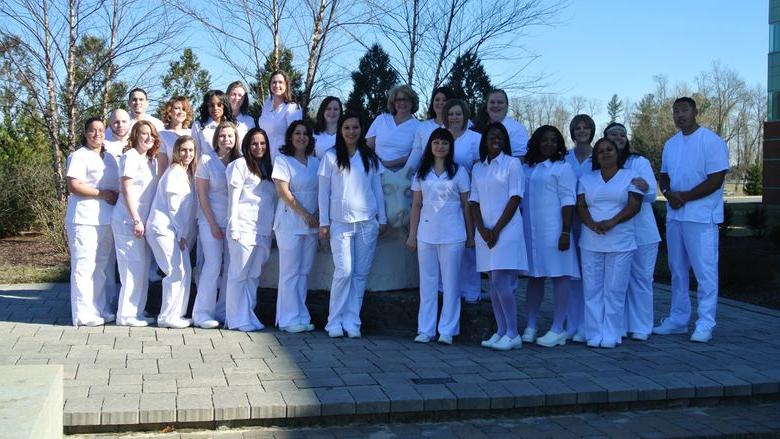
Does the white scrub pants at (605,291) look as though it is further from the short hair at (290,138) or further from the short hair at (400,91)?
the short hair at (290,138)

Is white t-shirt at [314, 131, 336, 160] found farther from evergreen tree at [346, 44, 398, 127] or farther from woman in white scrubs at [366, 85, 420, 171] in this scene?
evergreen tree at [346, 44, 398, 127]

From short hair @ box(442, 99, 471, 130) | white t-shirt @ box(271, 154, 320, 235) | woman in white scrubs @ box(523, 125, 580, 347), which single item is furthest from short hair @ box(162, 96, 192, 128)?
woman in white scrubs @ box(523, 125, 580, 347)

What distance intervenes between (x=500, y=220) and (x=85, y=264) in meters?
4.22

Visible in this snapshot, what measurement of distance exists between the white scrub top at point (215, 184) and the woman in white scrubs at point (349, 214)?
108 centimetres

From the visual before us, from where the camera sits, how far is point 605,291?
796 centimetres

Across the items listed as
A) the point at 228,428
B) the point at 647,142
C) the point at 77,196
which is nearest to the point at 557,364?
the point at 228,428

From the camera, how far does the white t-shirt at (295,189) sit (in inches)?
321

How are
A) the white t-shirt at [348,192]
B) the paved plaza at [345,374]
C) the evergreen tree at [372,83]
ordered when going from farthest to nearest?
the evergreen tree at [372,83]
the white t-shirt at [348,192]
the paved plaza at [345,374]

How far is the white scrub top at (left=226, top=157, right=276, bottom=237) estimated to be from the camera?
27.0 ft

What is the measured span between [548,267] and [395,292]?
1.69 meters

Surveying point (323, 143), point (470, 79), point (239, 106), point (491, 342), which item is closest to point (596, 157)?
point (491, 342)

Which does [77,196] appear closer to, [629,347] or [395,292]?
[395,292]

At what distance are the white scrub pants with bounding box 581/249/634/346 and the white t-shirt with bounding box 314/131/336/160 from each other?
278cm

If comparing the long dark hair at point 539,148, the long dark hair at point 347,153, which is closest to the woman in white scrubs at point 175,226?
the long dark hair at point 347,153
